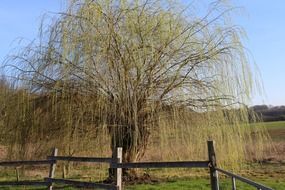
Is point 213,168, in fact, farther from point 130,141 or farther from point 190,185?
point 190,185

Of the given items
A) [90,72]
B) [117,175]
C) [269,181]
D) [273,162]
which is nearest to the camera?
[117,175]

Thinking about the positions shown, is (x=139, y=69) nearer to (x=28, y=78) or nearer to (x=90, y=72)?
(x=90, y=72)

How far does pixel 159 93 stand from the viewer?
1320 cm

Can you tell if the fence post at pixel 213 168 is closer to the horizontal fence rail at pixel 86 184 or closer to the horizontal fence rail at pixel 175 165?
the horizontal fence rail at pixel 175 165

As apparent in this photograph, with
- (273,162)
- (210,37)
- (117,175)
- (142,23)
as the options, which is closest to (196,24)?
(210,37)

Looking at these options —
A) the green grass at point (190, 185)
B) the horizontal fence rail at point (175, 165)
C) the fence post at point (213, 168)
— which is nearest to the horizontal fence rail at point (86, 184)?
the horizontal fence rail at point (175, 165)

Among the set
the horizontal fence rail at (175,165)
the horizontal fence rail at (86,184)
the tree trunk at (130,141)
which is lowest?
the horizontal fence rail at (86,184)

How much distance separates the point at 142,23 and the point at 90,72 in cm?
208

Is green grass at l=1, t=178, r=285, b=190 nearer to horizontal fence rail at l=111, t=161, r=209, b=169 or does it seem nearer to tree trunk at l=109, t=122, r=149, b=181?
tree trunk at l=109, t=122, r=149, b=181

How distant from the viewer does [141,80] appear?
12891 mm

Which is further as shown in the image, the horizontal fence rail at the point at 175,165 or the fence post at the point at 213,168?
the horizontal fence rail at the point at 175,165

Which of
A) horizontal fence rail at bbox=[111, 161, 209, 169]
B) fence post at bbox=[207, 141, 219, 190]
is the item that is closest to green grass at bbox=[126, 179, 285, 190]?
horizontal fence rail at bbox=[111, 161, 209, 169]

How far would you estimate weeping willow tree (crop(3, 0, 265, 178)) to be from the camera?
41.2 ft

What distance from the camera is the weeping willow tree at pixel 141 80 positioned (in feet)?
41.2
